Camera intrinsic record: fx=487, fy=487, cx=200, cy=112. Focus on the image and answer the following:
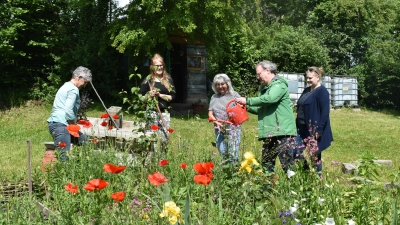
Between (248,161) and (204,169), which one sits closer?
(204,169)

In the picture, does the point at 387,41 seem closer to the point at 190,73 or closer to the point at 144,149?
the point at 190,73

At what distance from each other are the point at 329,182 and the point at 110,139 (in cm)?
276

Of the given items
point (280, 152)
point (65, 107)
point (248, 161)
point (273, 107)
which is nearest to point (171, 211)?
point (248, 161)

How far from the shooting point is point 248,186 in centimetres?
290

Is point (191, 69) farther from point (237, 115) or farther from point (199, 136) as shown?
point (237, 115)

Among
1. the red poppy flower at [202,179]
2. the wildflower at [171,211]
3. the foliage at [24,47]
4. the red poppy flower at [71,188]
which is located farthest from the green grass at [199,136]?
the wildflower at [171,211]

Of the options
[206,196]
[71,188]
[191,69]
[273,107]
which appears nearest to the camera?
[71,188]

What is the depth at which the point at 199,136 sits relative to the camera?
6102 millimetres

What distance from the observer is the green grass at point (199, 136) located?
269 inches

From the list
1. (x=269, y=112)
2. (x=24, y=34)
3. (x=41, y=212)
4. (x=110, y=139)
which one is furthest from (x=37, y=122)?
(x=41, y=212)

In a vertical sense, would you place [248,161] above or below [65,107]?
below

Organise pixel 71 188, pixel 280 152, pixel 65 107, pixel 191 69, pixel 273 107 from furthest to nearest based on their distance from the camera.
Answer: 1. pixel 191 69
2. pixel 65 107
3. pixel 273 107
4. pixel 280 152
5. pixel 71 188

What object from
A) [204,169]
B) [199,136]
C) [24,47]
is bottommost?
[199,136]

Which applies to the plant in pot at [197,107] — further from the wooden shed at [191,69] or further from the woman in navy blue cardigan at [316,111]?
the woman in navy blue cardigan at [316,111]
